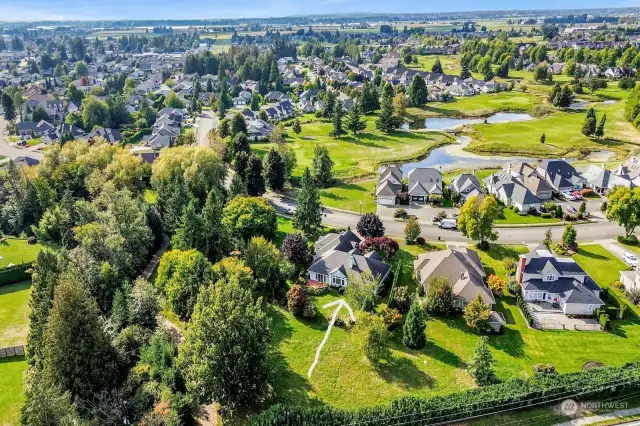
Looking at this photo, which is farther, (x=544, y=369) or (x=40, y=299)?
(x=40, y=299)

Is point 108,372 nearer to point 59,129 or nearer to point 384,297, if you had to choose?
point 384,297

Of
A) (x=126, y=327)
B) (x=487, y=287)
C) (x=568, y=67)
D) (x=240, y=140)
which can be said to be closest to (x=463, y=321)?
(x=487, y=287)

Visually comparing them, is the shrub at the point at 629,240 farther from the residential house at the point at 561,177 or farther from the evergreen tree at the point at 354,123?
the evergreen tree at the point at 354,123


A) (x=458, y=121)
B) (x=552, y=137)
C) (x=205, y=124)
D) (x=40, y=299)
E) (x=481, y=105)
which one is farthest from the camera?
(x=481, y=105)

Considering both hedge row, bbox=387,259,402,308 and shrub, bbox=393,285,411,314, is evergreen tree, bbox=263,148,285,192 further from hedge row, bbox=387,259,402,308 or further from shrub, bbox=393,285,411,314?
shrub, bbox=393,285,411,314

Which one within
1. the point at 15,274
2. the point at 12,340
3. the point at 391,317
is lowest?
the point at 12,340

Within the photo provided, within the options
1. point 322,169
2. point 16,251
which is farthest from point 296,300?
point 16,251

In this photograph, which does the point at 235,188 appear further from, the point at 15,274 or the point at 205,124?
the point at 205,124
